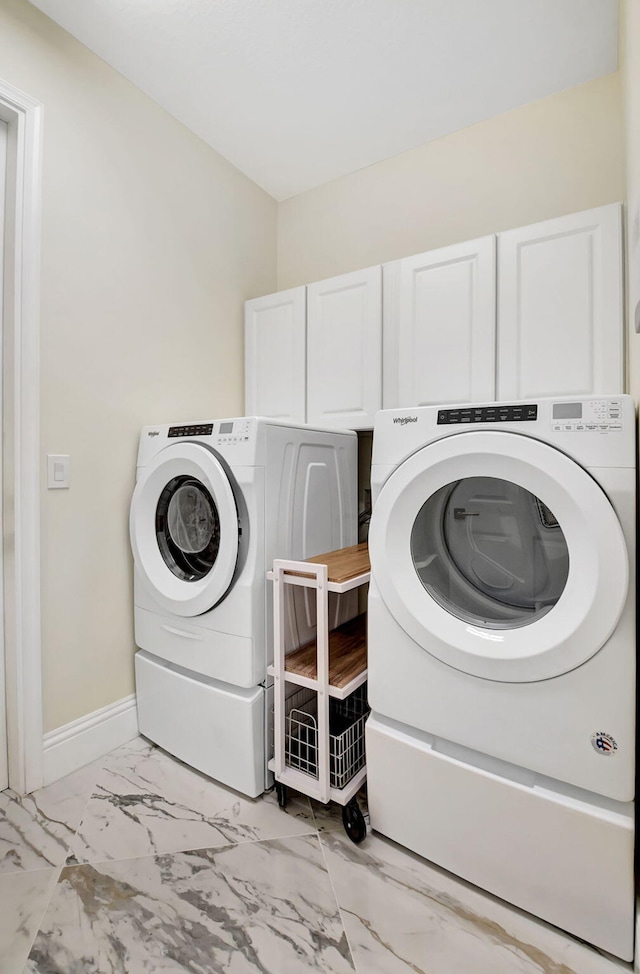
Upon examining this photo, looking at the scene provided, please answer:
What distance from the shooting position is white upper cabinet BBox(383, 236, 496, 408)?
1.74 metres

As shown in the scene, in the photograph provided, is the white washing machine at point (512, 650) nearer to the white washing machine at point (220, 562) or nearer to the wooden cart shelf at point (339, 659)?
the wooden cart shelf at point (339, 659)

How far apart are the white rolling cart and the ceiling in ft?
6.12

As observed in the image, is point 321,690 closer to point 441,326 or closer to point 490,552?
point 490,552

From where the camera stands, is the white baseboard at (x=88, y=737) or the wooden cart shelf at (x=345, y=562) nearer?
the wooden cart shelf at (x=345, y=562)

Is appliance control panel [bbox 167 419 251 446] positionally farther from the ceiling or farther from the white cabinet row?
the ceiling

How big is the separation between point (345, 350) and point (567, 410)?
3.82ft

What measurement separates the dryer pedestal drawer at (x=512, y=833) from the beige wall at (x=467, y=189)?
2038 millimetres

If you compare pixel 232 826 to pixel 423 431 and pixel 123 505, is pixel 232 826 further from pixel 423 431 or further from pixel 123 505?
pixel 423 431

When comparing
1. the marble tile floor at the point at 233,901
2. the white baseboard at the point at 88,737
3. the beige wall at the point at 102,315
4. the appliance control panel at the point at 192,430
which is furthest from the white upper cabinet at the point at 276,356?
the marble tile floor at the point at 233,901

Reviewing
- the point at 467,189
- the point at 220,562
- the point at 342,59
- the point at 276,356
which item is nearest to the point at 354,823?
the point at 220,562

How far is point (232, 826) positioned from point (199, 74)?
2.70 metres

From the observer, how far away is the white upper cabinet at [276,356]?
7.23ft

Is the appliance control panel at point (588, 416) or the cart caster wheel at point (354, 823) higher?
the appliance control panel at point (588, 416)

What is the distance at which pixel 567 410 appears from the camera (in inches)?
42.8
